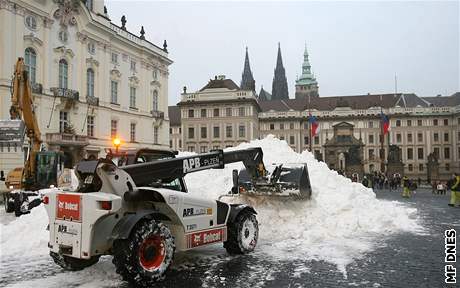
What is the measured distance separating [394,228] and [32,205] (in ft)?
40.3

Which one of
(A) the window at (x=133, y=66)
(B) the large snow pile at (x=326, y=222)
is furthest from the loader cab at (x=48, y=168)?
(A) the window at (x=133, y=66)

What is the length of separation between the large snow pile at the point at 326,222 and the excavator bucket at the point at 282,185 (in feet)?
1.37

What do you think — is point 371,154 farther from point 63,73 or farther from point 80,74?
point 63,73

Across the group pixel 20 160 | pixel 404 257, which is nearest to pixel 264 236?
pixel 404 257

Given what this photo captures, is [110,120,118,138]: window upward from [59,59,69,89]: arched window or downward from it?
downward

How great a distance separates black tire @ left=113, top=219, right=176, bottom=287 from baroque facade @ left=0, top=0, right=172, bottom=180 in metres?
23.6

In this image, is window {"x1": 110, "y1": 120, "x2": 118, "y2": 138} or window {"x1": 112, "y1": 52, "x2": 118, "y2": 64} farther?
window {"x1": 112, "y1": 52, "x2": 118, "y2": 64}

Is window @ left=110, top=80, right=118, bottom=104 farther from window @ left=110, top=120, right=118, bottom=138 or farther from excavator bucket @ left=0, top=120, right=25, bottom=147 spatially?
excavator bucket @ left=0, top=120, right=25, bottom=147

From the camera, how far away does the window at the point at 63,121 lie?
31359 millimetres

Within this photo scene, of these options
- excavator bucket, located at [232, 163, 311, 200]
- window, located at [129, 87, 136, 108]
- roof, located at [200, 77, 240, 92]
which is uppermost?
roof, located at [200, 77, 240, 92]

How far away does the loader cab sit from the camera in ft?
58.2

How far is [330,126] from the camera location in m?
83.6

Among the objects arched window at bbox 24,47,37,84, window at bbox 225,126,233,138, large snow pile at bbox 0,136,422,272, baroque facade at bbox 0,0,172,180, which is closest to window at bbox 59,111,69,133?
baroque facade at bbox 0,0,172,180

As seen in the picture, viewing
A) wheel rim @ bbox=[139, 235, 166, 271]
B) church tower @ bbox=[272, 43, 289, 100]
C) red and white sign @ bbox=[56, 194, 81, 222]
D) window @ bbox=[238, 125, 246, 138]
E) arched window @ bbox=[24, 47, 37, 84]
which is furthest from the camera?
church tower @ bbox=[272, 43, 289, 100]
